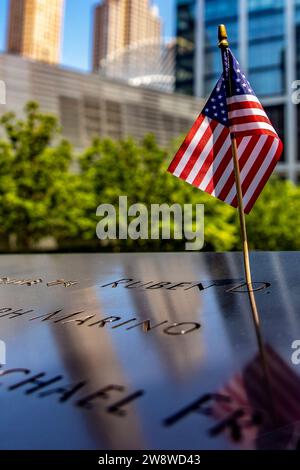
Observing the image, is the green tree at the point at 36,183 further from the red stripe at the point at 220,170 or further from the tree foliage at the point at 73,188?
the red stripe at the point at 220,170

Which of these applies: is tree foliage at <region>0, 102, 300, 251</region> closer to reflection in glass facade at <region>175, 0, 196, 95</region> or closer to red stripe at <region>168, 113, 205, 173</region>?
red stripe at <region>168, 113, 205, 173</region>

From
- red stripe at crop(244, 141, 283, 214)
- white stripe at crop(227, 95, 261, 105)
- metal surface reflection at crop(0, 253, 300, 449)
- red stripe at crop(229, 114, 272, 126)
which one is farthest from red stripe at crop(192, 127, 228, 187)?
metal surface reflection at crop(0, 253, 300, 449)

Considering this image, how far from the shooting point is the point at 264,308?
12.8 ft

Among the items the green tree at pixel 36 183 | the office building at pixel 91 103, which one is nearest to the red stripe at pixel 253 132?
the green tree at pixel 36 183

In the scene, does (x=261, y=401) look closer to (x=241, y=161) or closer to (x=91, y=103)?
(x=241, y=161)

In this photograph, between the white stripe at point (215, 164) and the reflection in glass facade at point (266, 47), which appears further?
the reflection in glass facade at point (266, 47)

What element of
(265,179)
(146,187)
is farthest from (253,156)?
(146,187)

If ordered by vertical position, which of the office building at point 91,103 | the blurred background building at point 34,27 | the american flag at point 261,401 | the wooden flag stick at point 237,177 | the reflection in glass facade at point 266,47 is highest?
the blurred background building at point 34,27

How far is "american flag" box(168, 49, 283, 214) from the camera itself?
4762 millimetres

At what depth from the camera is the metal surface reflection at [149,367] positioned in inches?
88.6

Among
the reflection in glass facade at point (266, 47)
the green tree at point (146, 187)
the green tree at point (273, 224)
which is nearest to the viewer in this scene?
the green tree at point (146, 187)

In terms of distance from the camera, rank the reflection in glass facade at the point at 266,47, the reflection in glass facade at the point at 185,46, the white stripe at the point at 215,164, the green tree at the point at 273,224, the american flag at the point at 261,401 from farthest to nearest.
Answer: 1. the reflection in glass facade at the point at 185,46
2. the reflection in glass facade at the point at 266,47
3. the green tree at the point at 273,224
4. the white stripe at the point at 215,164
5. the american flag at the point at 261,401

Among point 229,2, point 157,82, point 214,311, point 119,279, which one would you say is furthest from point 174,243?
point 157,82

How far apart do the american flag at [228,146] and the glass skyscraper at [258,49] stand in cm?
5467
